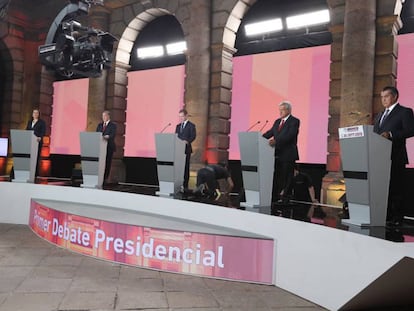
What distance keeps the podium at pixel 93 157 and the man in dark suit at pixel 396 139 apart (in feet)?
13.1

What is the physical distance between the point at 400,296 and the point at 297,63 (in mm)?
5572

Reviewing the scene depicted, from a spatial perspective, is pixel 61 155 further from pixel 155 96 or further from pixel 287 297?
pixel 287 297

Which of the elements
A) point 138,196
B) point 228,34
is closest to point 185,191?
point 138,196

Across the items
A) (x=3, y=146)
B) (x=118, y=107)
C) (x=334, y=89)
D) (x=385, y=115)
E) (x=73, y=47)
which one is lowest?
(x=3, y=146)

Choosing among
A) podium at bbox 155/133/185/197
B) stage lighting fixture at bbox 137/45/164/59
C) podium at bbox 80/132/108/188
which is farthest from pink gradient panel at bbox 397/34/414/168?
stage lighting fixture at bbox 137/45/164/59

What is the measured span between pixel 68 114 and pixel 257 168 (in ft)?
28.6

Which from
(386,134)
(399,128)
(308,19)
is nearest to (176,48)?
(308,19)

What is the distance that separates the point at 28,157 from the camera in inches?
260

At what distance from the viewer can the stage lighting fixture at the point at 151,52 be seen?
32.9ft

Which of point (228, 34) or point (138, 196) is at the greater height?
point (228, 34)

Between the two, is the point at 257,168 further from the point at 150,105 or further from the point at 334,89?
the point at 150,105

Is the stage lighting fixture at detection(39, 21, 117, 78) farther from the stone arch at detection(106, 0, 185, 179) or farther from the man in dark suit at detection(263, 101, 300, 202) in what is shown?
the man in dark suit at detection(263, 101, 300, 202)

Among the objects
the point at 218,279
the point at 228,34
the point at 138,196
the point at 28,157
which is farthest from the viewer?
the point at 228,34

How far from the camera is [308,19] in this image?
778 centimetres
